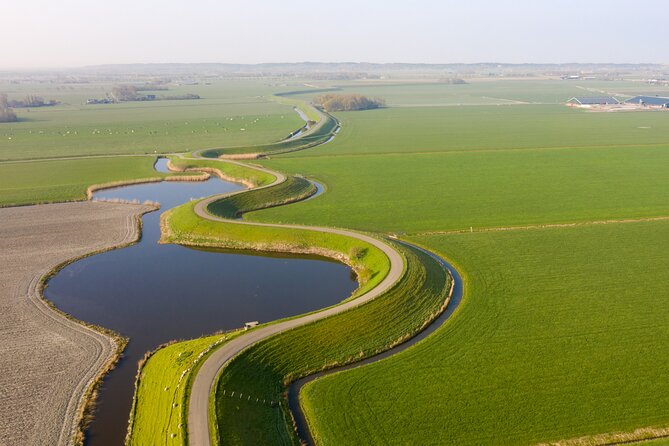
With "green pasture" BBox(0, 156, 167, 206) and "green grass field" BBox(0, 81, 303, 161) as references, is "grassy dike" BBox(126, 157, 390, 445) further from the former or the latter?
"green grass field" BBox(0, 81, 303, 161)

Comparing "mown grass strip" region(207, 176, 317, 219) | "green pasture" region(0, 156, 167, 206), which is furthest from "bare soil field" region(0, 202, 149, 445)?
"mown grass strip" region(207, 176, 317, 219)

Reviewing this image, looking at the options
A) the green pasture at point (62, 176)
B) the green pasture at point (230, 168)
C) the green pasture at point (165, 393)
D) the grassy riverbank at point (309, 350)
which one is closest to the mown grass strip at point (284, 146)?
the green pasture at point (230, 168)

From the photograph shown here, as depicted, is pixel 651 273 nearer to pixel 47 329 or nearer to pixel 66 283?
pixel 47 329

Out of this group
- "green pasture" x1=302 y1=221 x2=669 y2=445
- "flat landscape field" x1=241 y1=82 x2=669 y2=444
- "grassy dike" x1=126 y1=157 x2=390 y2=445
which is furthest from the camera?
"flat landscape field" x1=241 y1=82 x2=669 y2=444

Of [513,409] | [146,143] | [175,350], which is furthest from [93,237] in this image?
[146,143]

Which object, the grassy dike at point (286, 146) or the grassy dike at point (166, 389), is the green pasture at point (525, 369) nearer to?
the grassy dike at point (166, 389)

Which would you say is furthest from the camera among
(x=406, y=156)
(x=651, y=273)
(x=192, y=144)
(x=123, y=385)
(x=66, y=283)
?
(x=192, y=144)

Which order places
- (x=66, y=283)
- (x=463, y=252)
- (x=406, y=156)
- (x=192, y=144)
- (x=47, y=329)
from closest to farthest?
(x=47, y=329) → (x=66, y=283) → (x=463, y=252) → (x=406, y=156) → (x=192, y=144)
